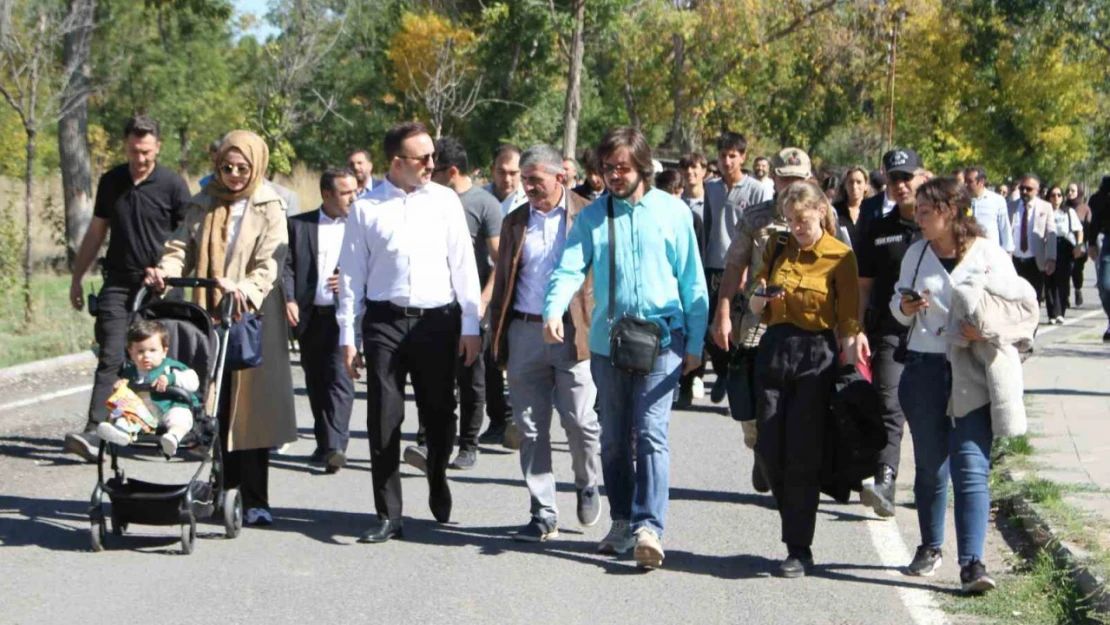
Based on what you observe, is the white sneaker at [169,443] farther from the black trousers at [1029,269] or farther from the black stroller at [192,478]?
the black trousers at [1029,269]

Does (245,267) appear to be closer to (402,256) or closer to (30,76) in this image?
(402,256)

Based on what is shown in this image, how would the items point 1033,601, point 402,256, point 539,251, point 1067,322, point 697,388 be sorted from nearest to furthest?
point 1033,601 → point 402,256 → point 539,251 → point 697,388 → point 1067,322

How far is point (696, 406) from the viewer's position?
1338 cm

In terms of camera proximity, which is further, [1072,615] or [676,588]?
[676,588]

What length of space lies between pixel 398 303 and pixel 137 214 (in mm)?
2778

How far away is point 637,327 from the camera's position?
729 cm

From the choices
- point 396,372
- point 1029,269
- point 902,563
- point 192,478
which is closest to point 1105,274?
point 1029,269

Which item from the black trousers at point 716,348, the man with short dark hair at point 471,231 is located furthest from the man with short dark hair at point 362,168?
the black trousers at point 716,348

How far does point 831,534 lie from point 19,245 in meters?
14.1

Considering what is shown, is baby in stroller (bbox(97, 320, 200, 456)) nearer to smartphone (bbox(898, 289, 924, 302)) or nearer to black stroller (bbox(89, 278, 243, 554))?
black stroller (bbox(89, 278, 243, 554))

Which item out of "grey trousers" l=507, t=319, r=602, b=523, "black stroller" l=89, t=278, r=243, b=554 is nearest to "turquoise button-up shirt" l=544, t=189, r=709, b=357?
"grey trousers" l=507, t=319, r=602, b=523

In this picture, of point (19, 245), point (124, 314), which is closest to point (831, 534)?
point (124, 314)

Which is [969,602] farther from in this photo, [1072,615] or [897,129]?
[897,129]

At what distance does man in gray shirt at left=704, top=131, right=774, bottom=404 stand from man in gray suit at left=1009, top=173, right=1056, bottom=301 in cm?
827
